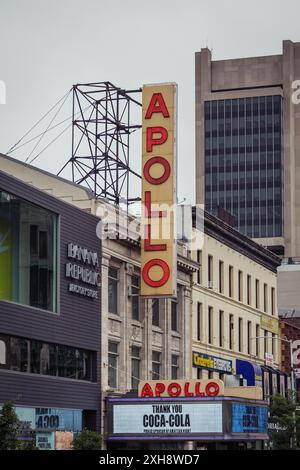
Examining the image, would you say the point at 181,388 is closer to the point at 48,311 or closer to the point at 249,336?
the point at 48,311

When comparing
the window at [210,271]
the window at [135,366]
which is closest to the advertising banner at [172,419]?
the window at [135,366]

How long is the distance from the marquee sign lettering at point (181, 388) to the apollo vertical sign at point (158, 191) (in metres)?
5.66

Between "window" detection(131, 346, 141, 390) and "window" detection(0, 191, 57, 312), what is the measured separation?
925cm

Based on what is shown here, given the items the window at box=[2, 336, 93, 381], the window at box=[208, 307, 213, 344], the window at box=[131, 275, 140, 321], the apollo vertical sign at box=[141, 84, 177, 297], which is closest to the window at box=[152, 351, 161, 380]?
the window at box=[131, 275, 140, 321]

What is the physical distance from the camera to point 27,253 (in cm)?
5328

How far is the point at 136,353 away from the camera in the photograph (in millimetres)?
62781

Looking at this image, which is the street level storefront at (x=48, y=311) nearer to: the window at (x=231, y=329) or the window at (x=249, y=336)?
the window at (x=231, y=329)

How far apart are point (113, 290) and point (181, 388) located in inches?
272

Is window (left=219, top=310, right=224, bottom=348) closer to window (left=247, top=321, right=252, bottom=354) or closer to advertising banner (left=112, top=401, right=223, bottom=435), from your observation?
window (left=247, top=321, right=252, bottom=354)

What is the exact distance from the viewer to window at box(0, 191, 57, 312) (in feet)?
169
